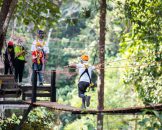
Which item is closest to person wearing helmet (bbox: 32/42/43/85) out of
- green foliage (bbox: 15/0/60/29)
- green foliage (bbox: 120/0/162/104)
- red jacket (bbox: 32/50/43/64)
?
red jacket (bbox: 32/50/43/64)

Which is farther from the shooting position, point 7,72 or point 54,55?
point 54,55

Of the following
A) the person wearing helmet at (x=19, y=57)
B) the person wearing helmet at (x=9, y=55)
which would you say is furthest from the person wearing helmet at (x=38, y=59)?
the person wearing helmet at (x=9, y=55)

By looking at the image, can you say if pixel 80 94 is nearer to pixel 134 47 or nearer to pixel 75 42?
pixel 134 47

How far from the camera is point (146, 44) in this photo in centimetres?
932

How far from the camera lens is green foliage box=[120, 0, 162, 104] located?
859 centimetres

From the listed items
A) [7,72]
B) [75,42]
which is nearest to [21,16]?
[7,72]

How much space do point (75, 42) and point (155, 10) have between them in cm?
1640

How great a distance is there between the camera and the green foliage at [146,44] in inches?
338

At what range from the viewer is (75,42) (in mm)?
24906

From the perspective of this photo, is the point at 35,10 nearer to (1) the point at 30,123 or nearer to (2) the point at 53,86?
(1) the point at 30,123

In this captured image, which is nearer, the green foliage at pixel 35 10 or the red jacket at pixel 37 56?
the red jacket at pixel 37 56

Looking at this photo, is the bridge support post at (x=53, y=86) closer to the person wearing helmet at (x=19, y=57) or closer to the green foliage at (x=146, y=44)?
the person wearing helmet at (x=19, y=57)

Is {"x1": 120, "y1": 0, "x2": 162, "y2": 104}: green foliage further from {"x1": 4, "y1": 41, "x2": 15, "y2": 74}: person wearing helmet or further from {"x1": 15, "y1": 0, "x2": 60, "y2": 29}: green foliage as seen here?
{"x1": 4, "y1": 41, "x2": 15, "y2": 74}: person wearing helmet

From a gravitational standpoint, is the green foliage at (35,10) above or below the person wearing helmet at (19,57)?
above
